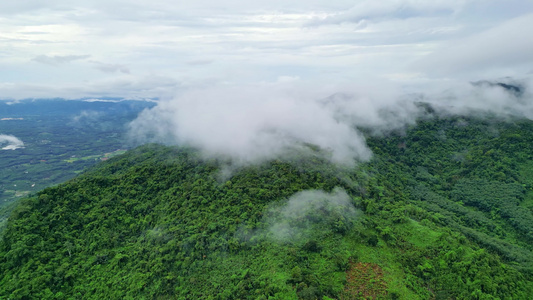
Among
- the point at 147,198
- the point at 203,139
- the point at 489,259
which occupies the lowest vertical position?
the point at 489,259

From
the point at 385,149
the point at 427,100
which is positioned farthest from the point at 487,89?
the point at 385,149

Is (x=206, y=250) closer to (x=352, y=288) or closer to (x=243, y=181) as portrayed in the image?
(x=243, y=181)

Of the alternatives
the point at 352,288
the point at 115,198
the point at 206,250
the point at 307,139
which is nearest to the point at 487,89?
the point at 307,139

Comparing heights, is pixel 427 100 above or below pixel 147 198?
above

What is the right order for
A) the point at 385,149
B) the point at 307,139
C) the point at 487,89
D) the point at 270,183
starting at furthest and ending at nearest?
the point at 487,89 → the point at 385,149 → the point at 307,139 → the point at 270,183

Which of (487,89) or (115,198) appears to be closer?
(115,198)

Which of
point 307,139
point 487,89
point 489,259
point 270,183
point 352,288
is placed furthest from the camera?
point 487,89

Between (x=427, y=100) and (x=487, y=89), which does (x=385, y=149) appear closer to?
(x=427, y=100)
